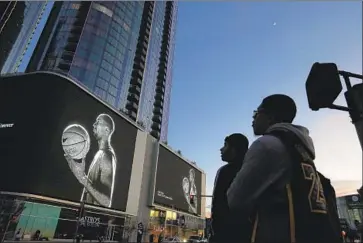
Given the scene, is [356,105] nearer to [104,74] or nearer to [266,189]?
[266,189]

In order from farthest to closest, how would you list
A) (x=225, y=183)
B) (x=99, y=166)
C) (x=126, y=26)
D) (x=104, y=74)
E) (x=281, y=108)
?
1. (x=126, y=26)
2. (x=104, y=74)
3. (x=99, y=166)
4. (x=225, y=183)
5. (x=281, y=108)

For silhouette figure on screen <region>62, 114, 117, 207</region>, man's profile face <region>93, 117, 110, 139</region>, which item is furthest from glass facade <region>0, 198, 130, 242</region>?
man's profile face <region>93, 117, 110, 139</region>

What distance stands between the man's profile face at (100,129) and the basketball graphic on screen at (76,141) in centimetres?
200

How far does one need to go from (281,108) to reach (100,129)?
125 ft

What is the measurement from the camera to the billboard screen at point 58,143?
96.2 ft

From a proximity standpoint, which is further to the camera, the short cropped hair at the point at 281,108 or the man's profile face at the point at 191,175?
the man's profile face at the point at 191,175

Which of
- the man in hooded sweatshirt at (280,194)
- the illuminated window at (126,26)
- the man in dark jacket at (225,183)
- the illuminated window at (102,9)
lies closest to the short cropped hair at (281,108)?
the man in hooded sweatshirt at (280,194)

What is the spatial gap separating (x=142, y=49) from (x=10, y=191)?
46.8 meters

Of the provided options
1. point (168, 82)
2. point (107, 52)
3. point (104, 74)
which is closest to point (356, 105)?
point (104, 74)

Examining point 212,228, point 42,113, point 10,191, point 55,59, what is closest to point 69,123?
point 42,113

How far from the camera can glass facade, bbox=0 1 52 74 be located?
53594 millimetres

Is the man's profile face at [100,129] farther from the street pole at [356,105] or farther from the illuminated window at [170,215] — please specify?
the street pole at [356,105]

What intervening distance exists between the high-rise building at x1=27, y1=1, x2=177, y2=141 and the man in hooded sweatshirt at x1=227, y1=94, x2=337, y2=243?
45.8 meters

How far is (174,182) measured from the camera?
186ft
